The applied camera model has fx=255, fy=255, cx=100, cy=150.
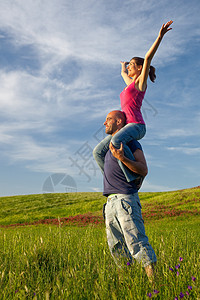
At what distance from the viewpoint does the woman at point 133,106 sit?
12.5 ft

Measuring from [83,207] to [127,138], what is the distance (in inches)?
992

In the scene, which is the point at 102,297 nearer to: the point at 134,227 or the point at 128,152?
the point at 134,227

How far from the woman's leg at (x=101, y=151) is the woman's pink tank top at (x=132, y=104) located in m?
0.53

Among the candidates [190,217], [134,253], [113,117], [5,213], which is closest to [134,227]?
[134,253]

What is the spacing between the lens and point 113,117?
4074 mm

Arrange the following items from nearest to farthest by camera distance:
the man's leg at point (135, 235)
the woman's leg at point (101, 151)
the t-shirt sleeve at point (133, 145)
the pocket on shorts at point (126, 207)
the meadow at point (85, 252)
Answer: the meadow at point (85, 252), the man's leg at point (135, 235), the pocket on shorts at point (126, 207), the t-shirt sleeve at point (133, 145), the woman's leg at point (101, 151)

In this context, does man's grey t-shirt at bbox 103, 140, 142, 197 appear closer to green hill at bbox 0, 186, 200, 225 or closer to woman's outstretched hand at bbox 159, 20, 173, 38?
woman's outstretched hand at bbox 159, 20, 173, 38

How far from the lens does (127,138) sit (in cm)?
382

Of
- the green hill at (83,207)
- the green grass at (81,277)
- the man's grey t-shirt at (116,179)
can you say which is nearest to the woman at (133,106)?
the man's grey t-shirt at (116,179)

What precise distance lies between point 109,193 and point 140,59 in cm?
233

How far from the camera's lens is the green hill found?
19.3m

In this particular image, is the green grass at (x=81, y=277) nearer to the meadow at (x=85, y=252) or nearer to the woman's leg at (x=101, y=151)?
the meadow at (x=85, y=252)

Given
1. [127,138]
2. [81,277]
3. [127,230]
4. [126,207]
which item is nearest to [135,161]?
[127,138]

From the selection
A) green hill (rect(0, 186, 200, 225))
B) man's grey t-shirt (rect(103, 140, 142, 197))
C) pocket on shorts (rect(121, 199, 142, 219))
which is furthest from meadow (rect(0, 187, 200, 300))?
man's grey t-shirt (rect(103, 140, 142, 197))
